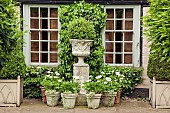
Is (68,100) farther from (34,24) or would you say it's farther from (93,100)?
(34,24)

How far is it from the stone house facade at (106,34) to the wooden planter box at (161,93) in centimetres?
133

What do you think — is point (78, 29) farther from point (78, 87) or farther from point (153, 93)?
point (153, 93)

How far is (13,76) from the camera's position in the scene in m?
9.23

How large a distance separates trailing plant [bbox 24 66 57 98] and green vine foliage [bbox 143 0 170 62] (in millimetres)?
3791

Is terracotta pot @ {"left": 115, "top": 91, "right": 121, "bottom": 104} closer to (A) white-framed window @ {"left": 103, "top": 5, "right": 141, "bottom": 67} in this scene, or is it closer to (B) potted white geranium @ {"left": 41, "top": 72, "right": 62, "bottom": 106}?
(A) white-framed window @ {"left": 103, "top": 5, "right": 141, "bottom": 67}

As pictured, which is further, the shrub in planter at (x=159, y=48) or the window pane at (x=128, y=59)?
the window pane at (x=128, y=59)

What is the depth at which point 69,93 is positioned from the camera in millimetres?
9055

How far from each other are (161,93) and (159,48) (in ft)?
10.2

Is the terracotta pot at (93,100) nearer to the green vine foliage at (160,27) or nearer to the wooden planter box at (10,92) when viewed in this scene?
the wooden planter box at (10,92)

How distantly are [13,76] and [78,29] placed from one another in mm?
1857

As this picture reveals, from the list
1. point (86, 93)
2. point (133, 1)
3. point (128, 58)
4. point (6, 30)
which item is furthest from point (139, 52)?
point (6, 30)

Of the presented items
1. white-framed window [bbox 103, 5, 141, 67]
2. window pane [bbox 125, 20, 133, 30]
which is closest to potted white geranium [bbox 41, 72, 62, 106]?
white-framed window [bbox 103, 5, 141, 67]

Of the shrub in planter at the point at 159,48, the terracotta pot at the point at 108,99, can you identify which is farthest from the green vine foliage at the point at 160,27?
the terracotta pot at the point at 108,99

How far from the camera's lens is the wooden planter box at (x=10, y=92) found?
9.19m
